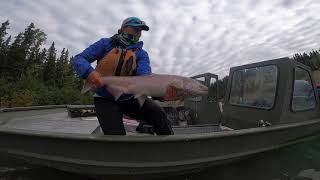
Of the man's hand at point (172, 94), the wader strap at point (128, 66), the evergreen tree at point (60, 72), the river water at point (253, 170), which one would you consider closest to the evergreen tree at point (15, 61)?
the evergreen tree at point (60, 72)

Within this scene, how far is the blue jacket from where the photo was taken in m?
3.09

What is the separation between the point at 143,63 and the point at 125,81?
1.75 ft

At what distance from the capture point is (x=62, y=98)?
79.6ft

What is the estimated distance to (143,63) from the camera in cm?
356

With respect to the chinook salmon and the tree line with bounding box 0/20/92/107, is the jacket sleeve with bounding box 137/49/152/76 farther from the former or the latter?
the tree line with bounding box 0/20/92/107

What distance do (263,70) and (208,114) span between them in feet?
4.31

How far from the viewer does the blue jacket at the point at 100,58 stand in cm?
309

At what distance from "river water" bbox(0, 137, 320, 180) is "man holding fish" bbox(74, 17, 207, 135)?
1354mm

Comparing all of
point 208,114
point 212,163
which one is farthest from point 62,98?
point 212,163

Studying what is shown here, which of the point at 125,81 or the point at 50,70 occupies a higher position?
the point at 50,70

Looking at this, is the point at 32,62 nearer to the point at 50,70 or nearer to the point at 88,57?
the point at 50,70

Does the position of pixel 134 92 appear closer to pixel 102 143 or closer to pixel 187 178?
pixel 102 143

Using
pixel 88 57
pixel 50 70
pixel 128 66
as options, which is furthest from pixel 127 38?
pixel 50 70

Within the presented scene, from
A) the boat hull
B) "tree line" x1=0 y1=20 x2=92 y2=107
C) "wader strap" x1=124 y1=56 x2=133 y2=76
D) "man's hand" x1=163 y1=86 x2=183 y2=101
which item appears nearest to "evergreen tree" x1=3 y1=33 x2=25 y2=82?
"tree line" x1=0 y1=20 x2=92 y2=107
